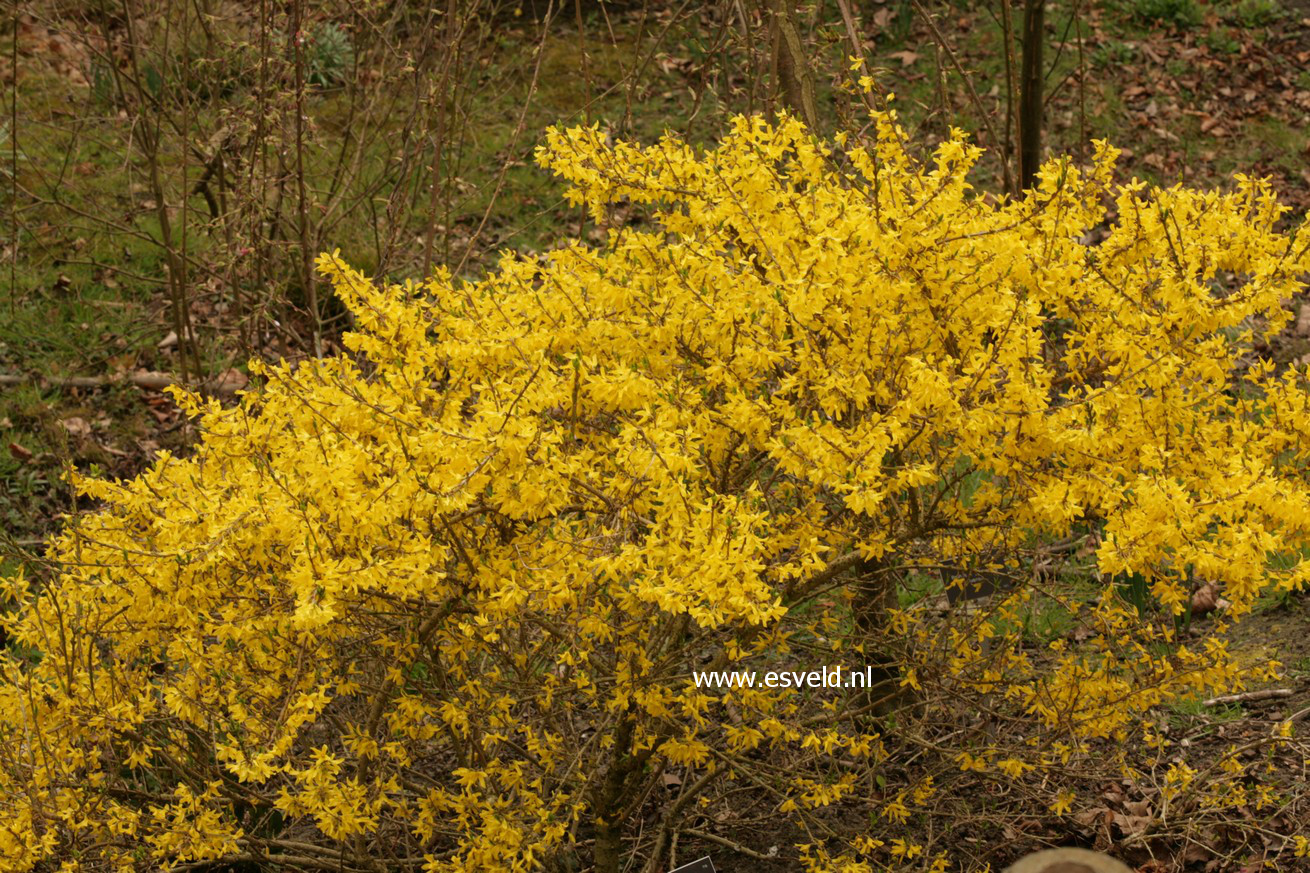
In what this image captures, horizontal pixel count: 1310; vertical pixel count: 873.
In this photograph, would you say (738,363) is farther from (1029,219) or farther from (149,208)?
(149,208)

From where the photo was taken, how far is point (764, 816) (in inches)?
162

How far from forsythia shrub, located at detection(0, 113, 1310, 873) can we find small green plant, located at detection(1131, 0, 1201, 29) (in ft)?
20.9

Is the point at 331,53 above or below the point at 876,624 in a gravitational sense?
above

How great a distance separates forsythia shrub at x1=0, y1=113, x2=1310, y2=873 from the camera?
269 cm

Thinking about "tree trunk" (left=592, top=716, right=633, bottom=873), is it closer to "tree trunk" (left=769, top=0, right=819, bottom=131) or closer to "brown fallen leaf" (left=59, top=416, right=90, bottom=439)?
"tree trunk" (left=769, top=0, right=819, bottom=131)

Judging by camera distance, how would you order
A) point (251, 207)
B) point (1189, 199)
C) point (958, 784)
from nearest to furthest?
point (1189, 199)
point (958, 784)
point (251, 207)


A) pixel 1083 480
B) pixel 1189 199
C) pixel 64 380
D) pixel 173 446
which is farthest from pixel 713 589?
pixel 64 380

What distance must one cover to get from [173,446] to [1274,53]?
23.7ft

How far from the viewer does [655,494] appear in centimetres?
276

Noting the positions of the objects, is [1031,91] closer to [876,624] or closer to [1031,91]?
[1031,91]

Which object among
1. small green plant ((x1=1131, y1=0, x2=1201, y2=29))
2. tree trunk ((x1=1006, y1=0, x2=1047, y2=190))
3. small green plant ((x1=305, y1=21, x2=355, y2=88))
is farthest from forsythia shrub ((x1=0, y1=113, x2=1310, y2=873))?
small green plant ((x1=1131, y1=0, x2=1201, y2=29))

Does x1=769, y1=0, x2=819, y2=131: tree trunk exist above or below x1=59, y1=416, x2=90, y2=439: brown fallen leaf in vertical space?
above

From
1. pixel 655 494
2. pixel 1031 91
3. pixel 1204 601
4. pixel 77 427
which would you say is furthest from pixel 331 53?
pixel 655 494

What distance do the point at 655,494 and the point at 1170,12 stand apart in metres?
7.76
